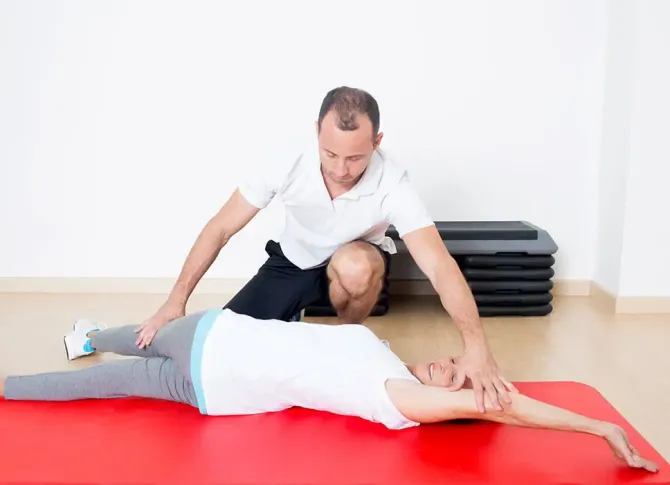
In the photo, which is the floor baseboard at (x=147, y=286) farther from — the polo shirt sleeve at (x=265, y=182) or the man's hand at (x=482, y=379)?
the man's hand at (x=482, y=379)

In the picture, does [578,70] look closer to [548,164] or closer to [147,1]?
[548,164]

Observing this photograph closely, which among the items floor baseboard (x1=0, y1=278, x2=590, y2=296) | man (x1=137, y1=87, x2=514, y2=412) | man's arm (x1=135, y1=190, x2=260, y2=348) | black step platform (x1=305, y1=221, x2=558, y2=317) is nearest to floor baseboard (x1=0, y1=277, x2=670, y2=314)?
floor baseboard (x1=0, y1=278, x2=590, y2=296)

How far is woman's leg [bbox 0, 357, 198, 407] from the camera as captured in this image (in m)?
1.90

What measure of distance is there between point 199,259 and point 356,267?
1.81 feet

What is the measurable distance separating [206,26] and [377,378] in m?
2.42

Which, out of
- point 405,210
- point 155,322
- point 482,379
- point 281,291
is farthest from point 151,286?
point 482,379

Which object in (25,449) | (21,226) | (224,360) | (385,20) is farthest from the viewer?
(21,226)

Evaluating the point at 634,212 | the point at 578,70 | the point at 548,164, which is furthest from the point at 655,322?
the point at 578,70

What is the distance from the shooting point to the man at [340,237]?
196cm

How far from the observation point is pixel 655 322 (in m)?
3.08

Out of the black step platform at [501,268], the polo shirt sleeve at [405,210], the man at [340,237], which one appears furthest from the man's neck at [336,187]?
the black step platform at [501,268]

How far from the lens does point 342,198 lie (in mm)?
2256

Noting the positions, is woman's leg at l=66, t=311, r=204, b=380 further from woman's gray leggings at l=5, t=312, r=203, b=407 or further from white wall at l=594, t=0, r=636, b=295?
white wall at l=594, t=0, r=636, b=295

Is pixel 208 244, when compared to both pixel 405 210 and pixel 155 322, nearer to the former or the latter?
pixel 155 322
